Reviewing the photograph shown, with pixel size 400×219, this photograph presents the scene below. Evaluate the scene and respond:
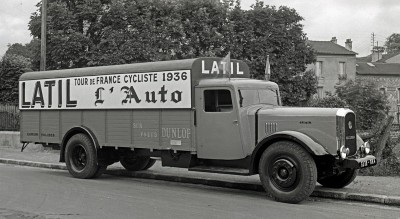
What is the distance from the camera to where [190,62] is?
10.4 m

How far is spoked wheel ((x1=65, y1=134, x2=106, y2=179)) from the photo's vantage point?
1218 cm

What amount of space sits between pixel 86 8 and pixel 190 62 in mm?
19450

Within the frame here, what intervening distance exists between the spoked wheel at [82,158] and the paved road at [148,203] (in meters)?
0.58

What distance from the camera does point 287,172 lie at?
9.10m

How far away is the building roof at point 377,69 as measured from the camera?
61625 mm

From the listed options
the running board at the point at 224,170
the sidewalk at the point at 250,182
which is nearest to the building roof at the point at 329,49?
the sidewalk at the point at 250,182

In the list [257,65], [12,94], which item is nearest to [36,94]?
[12,94]

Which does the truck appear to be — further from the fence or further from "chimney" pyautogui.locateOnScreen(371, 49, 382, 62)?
"chimney" pyautogui.locateOnScreen(371, 49, 382, 62)

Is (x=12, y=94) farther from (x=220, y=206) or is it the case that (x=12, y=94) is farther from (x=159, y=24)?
(x=220, y=206)

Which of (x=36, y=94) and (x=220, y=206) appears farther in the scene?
(x=36, y=94)

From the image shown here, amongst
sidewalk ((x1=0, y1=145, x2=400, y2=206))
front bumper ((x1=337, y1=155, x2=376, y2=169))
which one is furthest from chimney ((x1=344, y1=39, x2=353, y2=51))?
front bumper ((x1=337, y1=155, x2=376, y2=169))

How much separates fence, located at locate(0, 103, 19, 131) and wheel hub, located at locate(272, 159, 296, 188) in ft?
55.5

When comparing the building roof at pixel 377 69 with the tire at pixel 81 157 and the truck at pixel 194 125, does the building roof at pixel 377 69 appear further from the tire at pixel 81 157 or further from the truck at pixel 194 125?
the tire at pixel 81 157

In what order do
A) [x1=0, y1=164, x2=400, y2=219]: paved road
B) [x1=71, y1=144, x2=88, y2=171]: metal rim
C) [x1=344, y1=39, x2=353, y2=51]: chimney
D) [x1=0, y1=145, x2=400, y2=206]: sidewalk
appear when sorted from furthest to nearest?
[x1=344, y1=39, x2=353, y2=51]: chimney
[x1=71, y1=144, x2=88, y2=171]: metal rim
[x1=0, y1=145, x2=400, y2=206]: sidewalk
[x1=0, y1=164, x2=400, y2=219]: paved road
